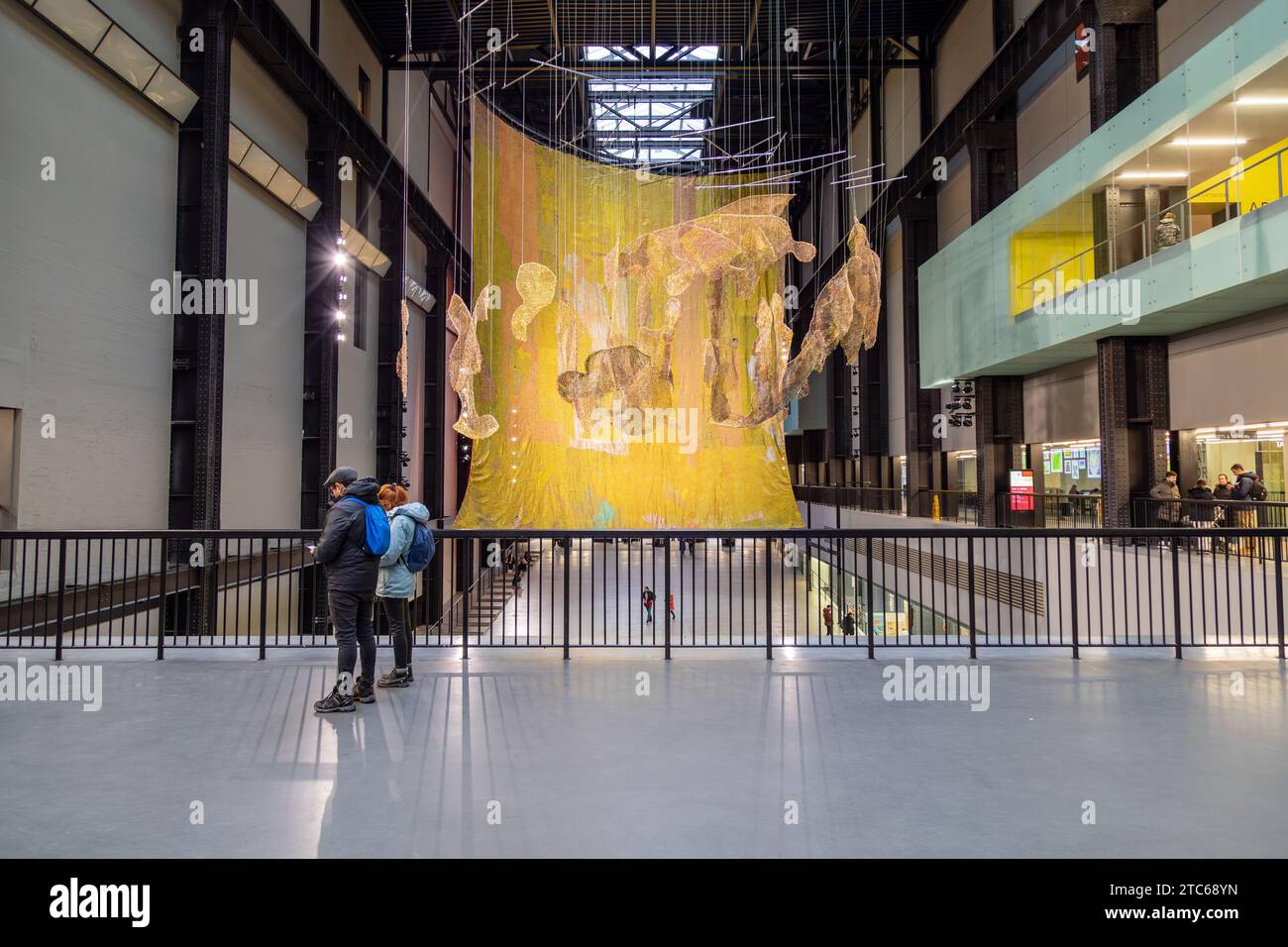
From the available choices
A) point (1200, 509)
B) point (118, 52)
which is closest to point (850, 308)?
point (1200, 509)

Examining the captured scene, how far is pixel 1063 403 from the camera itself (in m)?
19.0

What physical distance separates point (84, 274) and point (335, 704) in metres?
8.98

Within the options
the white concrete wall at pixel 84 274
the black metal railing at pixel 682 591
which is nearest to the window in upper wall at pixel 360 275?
the black metal railing at pixel 682 591

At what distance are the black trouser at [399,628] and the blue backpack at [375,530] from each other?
64cm

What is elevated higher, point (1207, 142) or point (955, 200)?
point (955, 200)

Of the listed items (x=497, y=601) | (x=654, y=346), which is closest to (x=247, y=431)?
(x=654, y=346)

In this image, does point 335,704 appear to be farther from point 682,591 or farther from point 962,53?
point 962,53

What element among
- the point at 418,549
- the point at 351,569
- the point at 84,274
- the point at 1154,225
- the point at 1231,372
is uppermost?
the point at 1154,225

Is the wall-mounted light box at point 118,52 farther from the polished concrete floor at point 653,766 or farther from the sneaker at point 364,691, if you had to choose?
the sneaker at point 364,691

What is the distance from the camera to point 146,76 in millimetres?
11609

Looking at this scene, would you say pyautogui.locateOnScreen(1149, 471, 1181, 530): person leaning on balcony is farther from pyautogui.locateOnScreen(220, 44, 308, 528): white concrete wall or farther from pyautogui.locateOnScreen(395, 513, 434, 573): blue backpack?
pyautogui.locateOnScreen(220, 44, 308, 528): white concrete wall

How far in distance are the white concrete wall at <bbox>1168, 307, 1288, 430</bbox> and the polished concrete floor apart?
841 centimetres

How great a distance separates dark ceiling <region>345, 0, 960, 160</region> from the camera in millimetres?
20266

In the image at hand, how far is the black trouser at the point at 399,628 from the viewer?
19.7 ft
